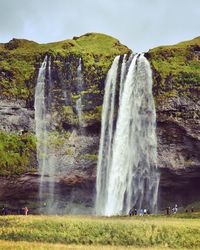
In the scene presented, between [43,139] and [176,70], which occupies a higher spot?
[176,70]

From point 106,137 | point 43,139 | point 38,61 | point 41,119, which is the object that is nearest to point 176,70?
point 106,137

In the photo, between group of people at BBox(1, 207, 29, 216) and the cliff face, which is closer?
group of people at BBox(1, 207, 29, 216)

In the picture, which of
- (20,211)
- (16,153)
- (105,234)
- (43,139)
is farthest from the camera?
(43,139)

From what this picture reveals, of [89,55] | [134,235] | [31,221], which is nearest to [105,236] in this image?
[134,235]

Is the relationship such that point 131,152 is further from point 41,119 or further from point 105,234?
point 105,234

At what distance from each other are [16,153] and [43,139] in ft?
14.5

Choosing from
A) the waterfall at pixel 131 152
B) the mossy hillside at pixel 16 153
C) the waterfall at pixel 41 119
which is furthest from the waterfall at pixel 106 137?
the mossy hillside at pixel 16 153

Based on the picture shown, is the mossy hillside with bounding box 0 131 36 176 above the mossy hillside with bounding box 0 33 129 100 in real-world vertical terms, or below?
below

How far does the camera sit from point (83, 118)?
79.6 m

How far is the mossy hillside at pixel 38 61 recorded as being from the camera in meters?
82.3

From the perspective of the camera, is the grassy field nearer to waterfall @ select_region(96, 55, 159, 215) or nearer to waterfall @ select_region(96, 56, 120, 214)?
waterfall @ select_region(96, 55, 159, 215)

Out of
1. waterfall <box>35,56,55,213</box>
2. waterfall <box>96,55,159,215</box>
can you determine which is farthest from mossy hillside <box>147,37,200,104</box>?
waterfall <box>35,56,55,213</box>

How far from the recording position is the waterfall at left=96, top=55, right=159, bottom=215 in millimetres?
73375

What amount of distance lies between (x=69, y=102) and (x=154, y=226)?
42.5 metres
